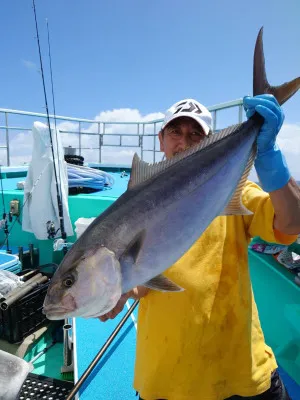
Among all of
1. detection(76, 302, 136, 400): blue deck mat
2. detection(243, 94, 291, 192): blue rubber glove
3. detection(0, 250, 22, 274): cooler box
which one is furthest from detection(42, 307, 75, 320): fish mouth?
detection(0, 250, 22, 274): cooler box

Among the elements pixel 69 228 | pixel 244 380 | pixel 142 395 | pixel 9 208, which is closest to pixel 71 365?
pixel 142 395

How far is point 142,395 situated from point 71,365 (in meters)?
1.71

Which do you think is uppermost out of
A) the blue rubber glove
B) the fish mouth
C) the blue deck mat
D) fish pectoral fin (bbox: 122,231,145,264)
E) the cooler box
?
the blue rubber glove

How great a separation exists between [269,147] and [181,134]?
520 millimetres

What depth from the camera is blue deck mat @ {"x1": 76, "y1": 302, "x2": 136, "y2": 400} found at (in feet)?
7.42

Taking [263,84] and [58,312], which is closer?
[58,312]

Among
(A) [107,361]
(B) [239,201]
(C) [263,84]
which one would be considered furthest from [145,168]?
(A) [107,361]

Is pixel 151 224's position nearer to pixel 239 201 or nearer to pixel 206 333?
pixel 239 201

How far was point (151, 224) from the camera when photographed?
109 centimetres

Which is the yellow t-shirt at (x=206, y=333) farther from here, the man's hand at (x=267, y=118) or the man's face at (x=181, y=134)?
the man's face at (x=181, y=134)

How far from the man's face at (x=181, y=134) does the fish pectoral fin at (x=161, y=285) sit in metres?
0.82

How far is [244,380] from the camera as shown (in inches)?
54.5

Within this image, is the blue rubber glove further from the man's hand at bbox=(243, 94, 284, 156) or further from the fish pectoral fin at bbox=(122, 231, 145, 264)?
the fish pectoral fin at bbox=(122, 231, 145, 264)

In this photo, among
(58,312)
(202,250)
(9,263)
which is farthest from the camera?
(9,263)
